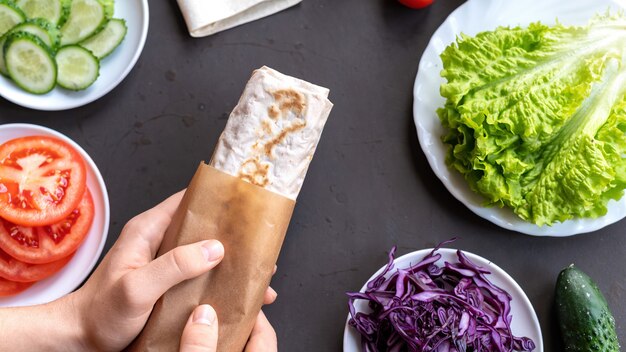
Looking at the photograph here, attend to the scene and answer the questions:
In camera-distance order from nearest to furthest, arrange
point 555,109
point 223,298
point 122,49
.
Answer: point 223,298, point 555,109, point 122,49

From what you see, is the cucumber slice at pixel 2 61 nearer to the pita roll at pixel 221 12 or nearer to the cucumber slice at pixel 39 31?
the cucumber slice at pixel 39 31

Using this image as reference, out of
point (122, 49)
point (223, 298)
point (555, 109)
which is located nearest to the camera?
point (223, 298)

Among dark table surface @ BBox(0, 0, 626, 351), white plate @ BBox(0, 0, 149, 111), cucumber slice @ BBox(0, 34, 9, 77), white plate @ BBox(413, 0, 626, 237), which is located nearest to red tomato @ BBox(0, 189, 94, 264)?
dark table surface @ BBox(0, 0, 626, 351)

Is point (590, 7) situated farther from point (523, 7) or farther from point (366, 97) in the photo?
point (366, 97)

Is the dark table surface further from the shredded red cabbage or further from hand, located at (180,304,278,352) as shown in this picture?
hand, located at (180,304,278,352)

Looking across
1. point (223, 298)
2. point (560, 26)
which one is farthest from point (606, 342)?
point (223, 298)

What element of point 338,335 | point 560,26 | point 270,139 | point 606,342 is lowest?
point 606,342
